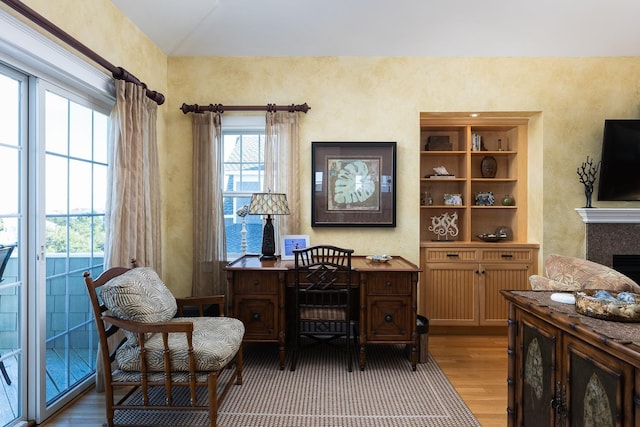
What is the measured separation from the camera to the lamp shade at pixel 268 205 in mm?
3336

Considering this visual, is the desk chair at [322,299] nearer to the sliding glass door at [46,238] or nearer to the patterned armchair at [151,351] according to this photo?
the patterned armchair at [151,351]

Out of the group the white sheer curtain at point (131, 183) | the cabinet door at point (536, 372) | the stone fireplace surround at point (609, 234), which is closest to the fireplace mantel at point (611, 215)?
the stone fireplace surround at point (609, 234)

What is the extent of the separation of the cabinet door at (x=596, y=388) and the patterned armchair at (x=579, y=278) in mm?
696

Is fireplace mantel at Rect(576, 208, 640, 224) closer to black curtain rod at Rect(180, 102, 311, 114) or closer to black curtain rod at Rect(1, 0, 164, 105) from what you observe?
black curtain rod at Rect(180, 102, 311, 114)

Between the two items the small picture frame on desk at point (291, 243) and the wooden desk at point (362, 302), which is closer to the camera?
the wooden desk at point (362, 302)

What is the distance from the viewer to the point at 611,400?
4.14ft

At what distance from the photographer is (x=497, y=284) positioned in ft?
12.9

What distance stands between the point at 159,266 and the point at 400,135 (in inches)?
97.7

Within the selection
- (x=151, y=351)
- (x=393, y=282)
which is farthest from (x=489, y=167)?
(x=151, y=351)

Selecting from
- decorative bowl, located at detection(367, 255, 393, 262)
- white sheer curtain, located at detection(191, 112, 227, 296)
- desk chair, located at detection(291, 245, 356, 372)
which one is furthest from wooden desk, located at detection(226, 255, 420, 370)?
white sheer curtain, located at detection(191, 112, 227, 296)

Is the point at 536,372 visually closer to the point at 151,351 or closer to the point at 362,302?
the point at 362,302

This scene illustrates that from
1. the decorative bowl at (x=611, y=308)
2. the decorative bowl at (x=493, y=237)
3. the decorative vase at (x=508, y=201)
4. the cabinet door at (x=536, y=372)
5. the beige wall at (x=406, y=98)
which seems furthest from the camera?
the decorative vase at (x=508, y=201)

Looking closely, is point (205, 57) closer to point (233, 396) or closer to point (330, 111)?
point (330, 111)

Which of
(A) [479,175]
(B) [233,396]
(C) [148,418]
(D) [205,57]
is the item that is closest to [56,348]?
(C) [148,418]
